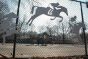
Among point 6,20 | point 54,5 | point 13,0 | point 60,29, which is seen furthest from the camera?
point 60,29

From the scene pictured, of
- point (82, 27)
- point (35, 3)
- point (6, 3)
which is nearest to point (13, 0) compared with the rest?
point (6, 3)

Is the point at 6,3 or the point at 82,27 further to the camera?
the point at 82,27

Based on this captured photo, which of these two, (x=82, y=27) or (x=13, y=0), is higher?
(x=13, y=0)

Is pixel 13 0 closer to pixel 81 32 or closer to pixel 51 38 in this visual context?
pixel 51 38

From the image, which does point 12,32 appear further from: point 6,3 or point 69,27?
point 69,27

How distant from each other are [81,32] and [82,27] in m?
0.16

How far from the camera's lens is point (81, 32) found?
6.37 metres

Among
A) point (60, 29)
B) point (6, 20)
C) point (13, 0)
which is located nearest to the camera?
point (6, 20)

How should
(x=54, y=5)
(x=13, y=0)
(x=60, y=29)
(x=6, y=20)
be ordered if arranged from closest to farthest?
(x=6, y=20), (x=13, y=0), (x=54, y=5), (x=60, y=29)

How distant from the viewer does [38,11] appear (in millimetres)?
5484

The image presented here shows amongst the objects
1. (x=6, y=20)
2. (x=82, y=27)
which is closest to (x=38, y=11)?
(x=6, y=20)

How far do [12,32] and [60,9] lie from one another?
5.35ft

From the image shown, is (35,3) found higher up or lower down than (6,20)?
higher up

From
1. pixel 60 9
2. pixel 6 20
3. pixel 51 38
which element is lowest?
pixel 51 38
